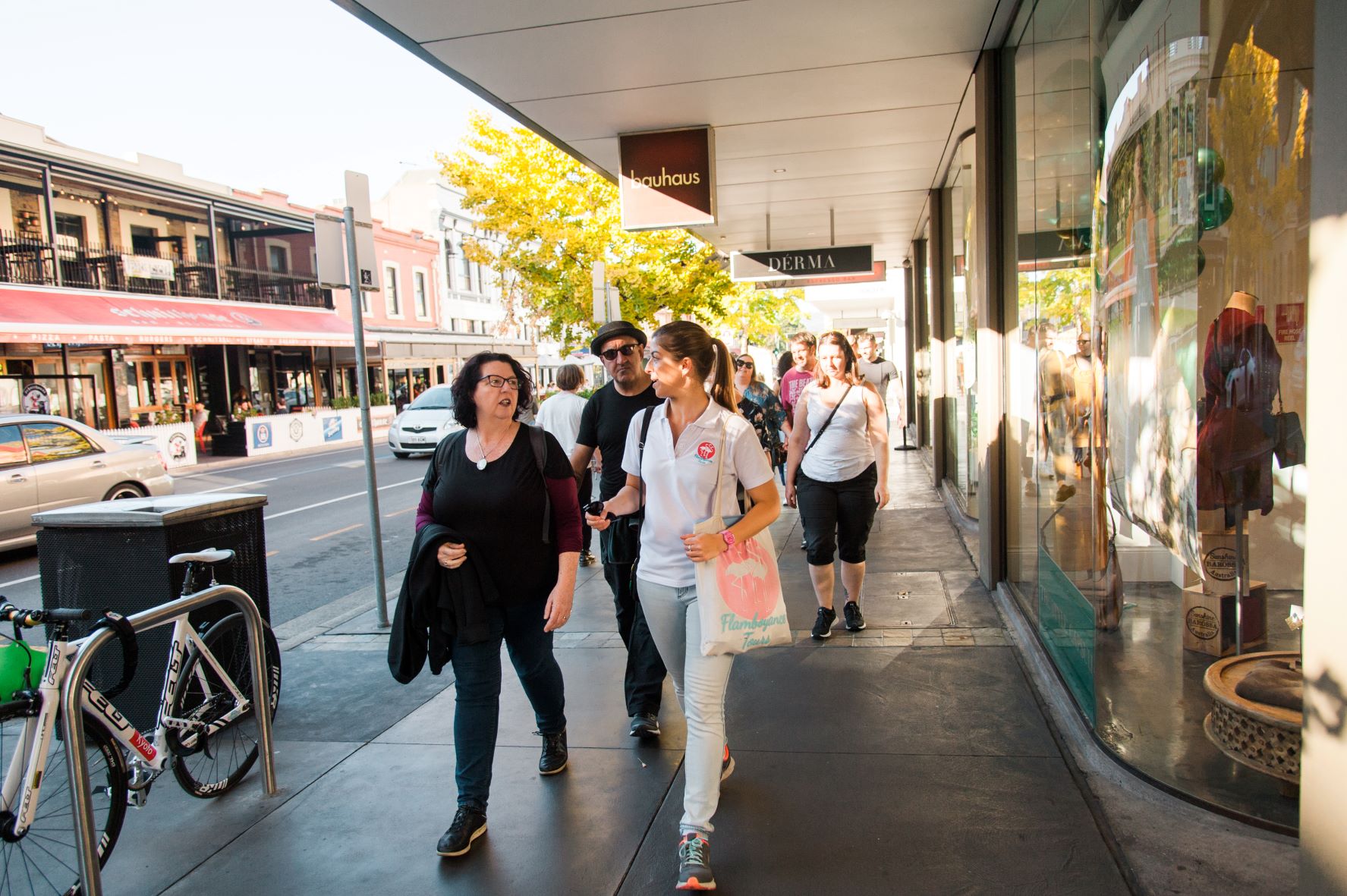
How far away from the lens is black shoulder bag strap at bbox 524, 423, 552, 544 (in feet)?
12.5

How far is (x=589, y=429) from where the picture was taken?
500cm

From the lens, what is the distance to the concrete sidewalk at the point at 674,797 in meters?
3.29

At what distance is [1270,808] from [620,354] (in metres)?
3.20

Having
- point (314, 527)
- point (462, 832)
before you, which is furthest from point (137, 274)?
point (462, 832)

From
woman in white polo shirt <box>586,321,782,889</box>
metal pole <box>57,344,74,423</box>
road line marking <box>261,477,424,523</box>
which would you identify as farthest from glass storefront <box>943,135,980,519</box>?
metal pole <box>57,344,74,423</box>

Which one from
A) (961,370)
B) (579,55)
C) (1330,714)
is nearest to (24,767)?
(1330,714)

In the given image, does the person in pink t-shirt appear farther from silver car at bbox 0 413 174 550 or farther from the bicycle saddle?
silver car at bbox 0 413 174 550

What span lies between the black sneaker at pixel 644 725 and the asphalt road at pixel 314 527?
3.97 m

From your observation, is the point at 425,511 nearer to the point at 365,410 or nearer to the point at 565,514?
the point at 565,514

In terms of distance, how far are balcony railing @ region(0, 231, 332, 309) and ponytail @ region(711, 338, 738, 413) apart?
23.9m

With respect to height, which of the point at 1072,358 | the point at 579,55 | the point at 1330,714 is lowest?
the point at 1330,714

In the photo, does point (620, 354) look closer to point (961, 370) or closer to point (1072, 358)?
point (1072, 358)

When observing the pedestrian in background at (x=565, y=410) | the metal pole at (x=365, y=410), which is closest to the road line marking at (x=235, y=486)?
the pedestrian in background at (x=565, y=410)

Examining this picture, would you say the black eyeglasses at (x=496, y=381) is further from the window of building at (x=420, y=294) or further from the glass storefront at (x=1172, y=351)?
the window of building at (x=420, y=294)
